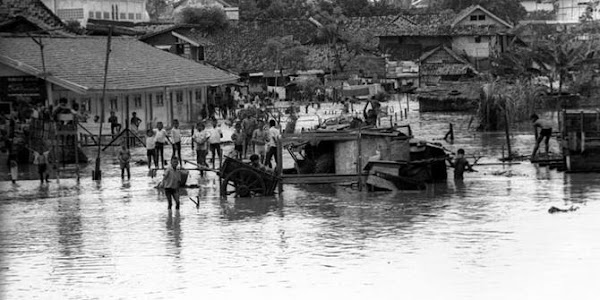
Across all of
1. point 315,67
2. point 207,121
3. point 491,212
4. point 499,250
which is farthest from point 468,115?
point 499,250

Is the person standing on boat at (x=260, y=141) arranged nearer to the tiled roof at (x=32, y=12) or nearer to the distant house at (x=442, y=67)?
the tiled roof at (x=32, y=12)

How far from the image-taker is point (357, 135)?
26.6m

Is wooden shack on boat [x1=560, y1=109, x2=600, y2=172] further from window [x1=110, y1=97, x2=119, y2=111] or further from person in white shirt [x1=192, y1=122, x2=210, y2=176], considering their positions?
window [x1=110, y1=97, x2=119, y2=111]

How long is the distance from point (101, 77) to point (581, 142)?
1751 centimetres

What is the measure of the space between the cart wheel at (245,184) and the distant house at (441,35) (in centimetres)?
5545

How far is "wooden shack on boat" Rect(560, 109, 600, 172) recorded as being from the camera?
28.5 m

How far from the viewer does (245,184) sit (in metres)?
25.7

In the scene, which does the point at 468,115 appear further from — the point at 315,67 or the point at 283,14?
the point at 283,14

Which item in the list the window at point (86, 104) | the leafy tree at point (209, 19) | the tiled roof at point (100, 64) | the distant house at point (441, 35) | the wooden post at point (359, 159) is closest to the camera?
the wooden post at point (359, 159)

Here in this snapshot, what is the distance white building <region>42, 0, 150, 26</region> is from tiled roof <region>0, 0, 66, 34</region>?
11.4m

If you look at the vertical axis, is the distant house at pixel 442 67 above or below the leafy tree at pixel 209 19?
below

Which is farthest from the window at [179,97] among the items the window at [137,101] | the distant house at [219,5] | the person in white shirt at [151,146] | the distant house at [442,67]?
the distant house at [219,5]

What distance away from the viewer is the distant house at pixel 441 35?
3223 inches

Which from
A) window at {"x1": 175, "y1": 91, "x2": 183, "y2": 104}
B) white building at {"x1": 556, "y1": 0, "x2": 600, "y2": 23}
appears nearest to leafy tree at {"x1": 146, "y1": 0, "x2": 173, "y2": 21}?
white building at {"x1": 556, "y1": 0, "x2": 600, "y2": 23}
